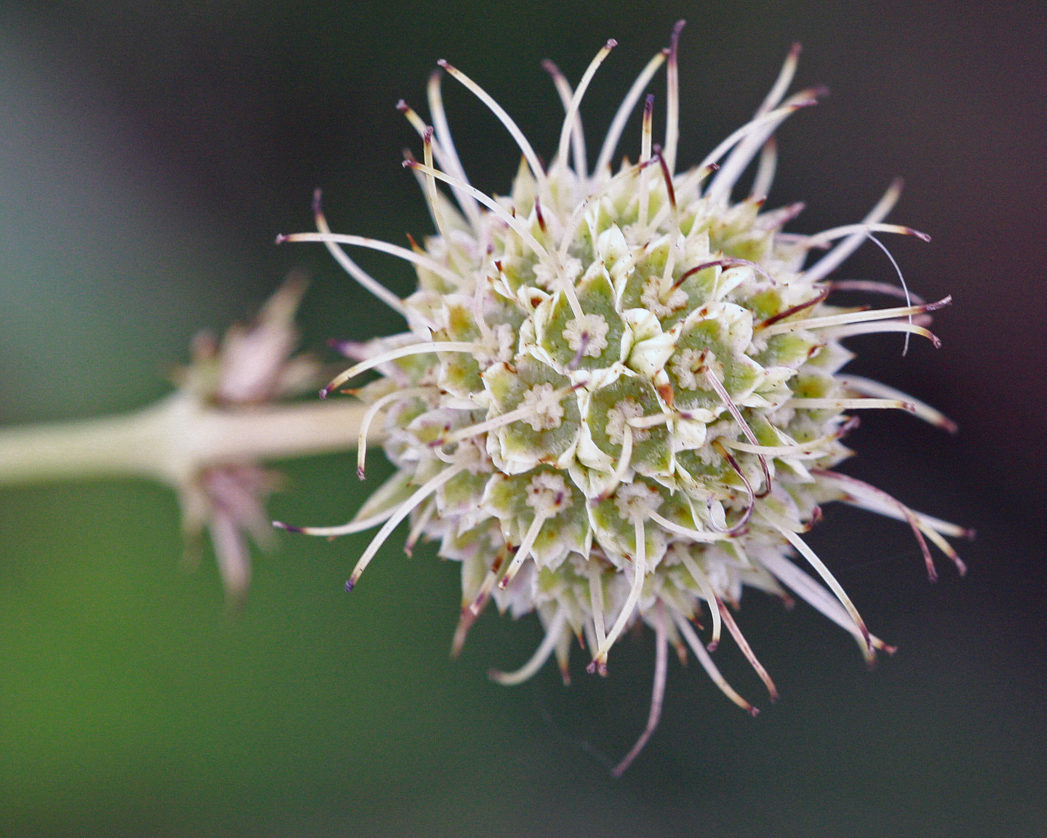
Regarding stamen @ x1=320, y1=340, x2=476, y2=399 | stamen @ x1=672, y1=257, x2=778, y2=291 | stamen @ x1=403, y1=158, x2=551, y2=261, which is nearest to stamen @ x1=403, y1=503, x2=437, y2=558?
stamen @ x1=320, y1=340, x2=476, y2=399

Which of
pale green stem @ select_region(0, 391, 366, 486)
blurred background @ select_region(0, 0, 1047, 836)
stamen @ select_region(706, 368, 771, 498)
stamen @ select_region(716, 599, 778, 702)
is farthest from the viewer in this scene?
blurred background @ select_region(0, 0, 1047, 836)

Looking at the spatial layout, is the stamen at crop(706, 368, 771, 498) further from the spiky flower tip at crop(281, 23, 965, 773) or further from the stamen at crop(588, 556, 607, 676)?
the stamen at crop(588, 556, 607, 676)

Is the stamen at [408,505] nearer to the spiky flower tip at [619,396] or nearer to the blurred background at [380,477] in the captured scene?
the spiky flower tip at [619,396]

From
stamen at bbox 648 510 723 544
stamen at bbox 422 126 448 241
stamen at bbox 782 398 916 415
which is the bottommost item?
stamen at bbox 648 510 723 544

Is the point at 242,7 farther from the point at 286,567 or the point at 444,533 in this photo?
the point at 444,533

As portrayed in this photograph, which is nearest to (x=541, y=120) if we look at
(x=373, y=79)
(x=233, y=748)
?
(x=373, y=79)
